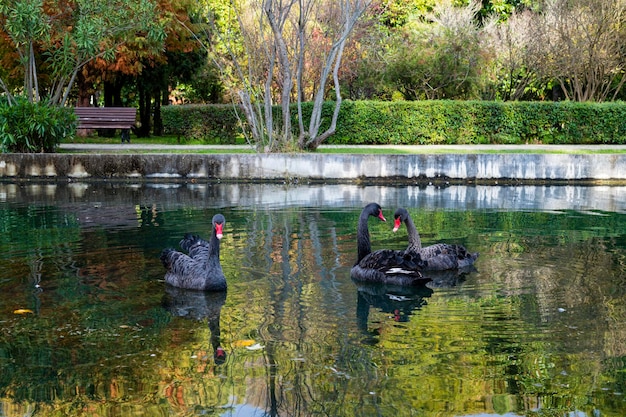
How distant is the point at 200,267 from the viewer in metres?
9.12

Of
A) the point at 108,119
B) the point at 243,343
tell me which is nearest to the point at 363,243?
the point at 243,343

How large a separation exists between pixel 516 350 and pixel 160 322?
3.12m

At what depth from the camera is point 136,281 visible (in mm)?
9469

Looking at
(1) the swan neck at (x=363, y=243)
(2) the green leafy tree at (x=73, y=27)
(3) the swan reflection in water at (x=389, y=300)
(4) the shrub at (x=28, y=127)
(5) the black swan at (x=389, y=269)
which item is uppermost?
(2) the green leafy tree at (x=73, y=27)

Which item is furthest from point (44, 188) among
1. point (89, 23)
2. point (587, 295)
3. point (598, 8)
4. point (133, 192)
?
point (598, 8)

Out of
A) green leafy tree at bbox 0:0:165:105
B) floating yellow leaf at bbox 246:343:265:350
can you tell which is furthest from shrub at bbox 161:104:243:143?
floating yellow leaf at bbox 246:343:265:350

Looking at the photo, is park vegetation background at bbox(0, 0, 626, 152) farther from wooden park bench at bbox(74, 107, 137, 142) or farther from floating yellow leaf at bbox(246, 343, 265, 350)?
floating yellow leaf at bbox(246, 343, 265, 350)

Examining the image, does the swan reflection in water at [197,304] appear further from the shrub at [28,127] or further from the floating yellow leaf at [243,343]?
the shrub at [28,127]

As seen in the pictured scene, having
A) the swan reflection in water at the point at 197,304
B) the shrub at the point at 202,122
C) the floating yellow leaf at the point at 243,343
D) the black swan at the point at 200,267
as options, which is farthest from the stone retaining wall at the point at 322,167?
the floating yellow leaf at the point at 243,343

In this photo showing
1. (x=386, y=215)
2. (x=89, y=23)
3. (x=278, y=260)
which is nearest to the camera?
(x=278, y=260)

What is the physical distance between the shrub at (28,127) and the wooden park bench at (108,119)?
483 cm

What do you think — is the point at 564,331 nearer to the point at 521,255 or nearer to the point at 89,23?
the point at 521,255

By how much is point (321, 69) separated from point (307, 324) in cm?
2199

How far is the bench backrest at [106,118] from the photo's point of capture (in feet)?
88.5
